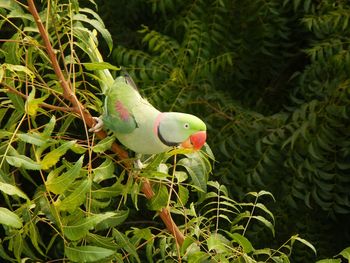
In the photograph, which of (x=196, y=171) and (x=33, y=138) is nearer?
(x=33, y=138)

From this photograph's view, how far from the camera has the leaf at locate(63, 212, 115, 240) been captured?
2.73ft

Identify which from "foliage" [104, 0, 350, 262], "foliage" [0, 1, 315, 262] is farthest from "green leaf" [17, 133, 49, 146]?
"foliage" [104, 0, 350, 262]

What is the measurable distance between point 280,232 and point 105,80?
1.27 metres

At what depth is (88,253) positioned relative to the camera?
85 centimetres

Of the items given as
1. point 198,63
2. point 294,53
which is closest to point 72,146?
point 198,63

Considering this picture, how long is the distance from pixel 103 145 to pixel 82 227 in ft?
0.43

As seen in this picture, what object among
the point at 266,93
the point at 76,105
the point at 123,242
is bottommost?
the point at 266,93

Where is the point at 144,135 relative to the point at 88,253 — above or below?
above

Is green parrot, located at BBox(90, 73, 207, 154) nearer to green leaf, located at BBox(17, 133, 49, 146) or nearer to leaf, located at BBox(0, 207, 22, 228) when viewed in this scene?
green leaf, located at BBox(17, 133, 49, 146)

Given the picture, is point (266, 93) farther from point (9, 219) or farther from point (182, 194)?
point (9, 219)

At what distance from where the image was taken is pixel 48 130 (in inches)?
34.0

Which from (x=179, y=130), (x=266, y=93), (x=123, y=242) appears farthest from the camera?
(x=266, y=93)

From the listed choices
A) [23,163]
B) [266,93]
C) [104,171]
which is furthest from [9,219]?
[266,93]

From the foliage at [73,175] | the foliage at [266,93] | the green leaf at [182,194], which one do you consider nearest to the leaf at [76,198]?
the foliage at [73,175]
